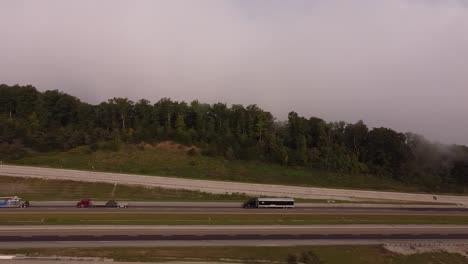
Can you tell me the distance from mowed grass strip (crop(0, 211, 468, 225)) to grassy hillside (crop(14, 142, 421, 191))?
18840 mm

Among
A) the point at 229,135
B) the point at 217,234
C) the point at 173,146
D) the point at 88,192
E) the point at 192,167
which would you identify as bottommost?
the point at 217,234

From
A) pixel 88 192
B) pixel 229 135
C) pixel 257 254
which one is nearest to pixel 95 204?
pixel 88 192

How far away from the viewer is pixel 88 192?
2591 inches

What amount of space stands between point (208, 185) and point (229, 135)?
2028cm

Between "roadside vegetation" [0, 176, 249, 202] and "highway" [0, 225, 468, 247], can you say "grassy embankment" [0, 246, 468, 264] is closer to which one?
"highway" [0, 225, 468, 247]

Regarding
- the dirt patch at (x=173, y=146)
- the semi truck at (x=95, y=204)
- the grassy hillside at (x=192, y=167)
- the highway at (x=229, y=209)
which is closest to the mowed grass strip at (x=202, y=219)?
the highway at (x=229, y=209)

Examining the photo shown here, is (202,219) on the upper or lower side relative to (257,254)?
upper

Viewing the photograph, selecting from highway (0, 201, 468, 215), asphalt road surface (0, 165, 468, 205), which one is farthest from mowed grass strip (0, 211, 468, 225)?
asphalt road surface (0, 165, 468, 205)

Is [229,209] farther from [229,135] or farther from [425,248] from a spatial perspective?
[229,135]

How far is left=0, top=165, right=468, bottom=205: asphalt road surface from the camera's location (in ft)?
226

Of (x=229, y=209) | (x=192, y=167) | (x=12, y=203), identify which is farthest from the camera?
(x=192, y=167)

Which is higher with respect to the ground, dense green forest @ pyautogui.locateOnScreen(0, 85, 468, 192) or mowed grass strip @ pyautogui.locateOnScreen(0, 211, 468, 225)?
dense green forest @ pyautogui.locateOnScreen(0, 85, 468, 192)

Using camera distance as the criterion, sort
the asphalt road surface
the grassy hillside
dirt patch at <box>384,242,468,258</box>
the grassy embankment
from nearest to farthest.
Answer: the grassy embankment
dirt patch at <box>384,242,468,258</box>
the asphalt road surface
the grassy hillside

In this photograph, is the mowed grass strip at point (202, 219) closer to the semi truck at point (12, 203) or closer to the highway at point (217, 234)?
the highway at point (217, 234)
